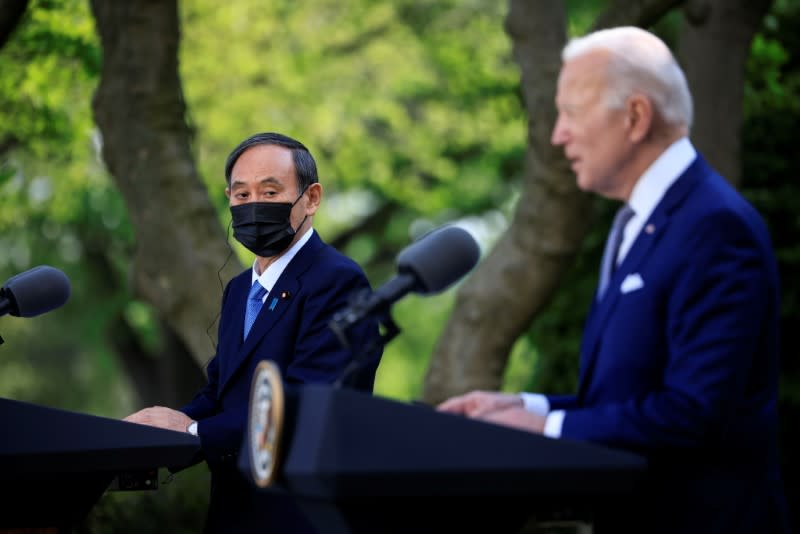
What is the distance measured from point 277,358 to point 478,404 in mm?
1416

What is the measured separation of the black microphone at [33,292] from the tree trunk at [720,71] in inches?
220

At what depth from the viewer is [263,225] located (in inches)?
165

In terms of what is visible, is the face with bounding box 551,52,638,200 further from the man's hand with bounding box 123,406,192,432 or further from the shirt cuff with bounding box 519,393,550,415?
the man's hand with bounding box 123,406,192,432

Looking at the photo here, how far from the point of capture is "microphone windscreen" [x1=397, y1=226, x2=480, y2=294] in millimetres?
2834

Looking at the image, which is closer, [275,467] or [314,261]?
[275,467]

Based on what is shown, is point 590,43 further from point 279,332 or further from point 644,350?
point 279,332

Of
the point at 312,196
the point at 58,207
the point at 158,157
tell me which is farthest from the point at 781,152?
the point at 58,207

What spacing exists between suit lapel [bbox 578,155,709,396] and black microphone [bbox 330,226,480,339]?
1.10ft

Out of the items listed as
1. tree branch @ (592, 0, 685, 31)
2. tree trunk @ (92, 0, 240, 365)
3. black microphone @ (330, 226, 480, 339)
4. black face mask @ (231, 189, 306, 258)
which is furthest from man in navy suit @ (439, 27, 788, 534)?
tree trunk @ (92, 0, 240, 365)

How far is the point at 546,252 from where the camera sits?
349 inches

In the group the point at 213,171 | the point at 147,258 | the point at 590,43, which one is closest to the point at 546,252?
the point at 147,258

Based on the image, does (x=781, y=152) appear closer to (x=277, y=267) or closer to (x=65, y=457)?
(x=277, y=267)

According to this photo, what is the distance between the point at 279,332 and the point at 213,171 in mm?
13892

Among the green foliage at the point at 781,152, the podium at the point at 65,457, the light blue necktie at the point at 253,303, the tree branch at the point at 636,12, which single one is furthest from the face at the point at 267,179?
the green foliage at the point at 781,152
